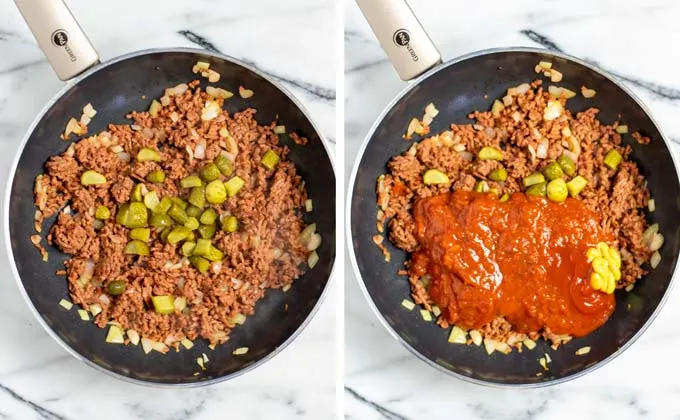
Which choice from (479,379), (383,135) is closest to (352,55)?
(383,135)

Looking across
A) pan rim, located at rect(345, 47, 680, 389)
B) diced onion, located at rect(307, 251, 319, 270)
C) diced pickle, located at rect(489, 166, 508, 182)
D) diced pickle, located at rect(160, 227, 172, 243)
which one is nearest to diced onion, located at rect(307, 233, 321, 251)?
diced onion, located at rect(307, 251, 319, 270)

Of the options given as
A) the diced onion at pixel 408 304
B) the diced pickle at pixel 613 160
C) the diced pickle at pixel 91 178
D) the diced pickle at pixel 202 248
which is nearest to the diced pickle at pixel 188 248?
the diced pickle at pixel 202 248

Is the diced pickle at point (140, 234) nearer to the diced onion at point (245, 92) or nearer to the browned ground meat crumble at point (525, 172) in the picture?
the diced onion at point (245, 92)

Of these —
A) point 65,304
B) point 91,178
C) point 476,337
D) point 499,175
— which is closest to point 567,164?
point 499,175

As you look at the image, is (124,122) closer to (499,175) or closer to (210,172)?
(210,172)

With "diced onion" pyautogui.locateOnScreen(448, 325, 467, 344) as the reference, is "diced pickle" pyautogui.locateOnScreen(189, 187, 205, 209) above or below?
above

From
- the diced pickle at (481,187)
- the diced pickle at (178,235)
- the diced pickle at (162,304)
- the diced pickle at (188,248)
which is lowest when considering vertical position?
the diced pickle at (481,187)

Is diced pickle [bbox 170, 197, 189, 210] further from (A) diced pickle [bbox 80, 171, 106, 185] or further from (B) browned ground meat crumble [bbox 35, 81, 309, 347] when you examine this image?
(A) diced pickle [bbox 80, 171, 106, 185]
